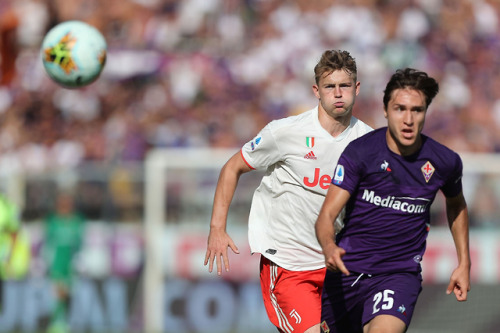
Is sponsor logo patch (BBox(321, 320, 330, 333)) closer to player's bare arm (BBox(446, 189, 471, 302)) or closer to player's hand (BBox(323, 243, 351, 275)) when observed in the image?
player's bare arm (BBox(446, 189, 471, 302))

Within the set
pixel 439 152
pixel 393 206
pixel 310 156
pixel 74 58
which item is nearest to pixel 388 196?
pixel 393 206

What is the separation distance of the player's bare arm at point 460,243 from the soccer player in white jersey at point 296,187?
885mm

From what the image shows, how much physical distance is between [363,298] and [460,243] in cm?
75

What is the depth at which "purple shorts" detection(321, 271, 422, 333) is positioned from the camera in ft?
18.2

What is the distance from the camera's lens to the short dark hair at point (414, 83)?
532cm

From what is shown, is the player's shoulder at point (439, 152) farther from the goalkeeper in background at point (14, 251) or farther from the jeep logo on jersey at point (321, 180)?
the goalkeeper in background at point (14, 251)

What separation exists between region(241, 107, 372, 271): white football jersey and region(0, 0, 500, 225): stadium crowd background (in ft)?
28.5

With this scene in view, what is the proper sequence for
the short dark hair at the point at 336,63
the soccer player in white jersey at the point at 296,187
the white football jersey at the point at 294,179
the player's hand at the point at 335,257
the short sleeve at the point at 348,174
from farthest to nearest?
the white football jersey at the point at 294,179, the soccer player in white jersey at the point at 296,187, the short dark hair at the point at 336,63, the short sleeve at the point at 348,174, the player's hand at the point at 335,257

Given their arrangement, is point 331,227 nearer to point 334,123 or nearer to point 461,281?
point 461,281

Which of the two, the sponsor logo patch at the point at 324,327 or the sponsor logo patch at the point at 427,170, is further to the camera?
the sponsor logo patch at the point at 324,327

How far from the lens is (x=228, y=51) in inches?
661

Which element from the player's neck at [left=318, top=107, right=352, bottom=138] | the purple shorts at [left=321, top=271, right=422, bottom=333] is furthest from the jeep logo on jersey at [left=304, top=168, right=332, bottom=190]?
the purple shorts at [left=321, top=271, right=422, bottom=333]

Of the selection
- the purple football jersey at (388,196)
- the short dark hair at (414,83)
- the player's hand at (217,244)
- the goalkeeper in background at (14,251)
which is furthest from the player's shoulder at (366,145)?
the goalkeeper in background at (14,251)

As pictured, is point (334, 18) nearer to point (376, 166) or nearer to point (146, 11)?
point (146, 11)
